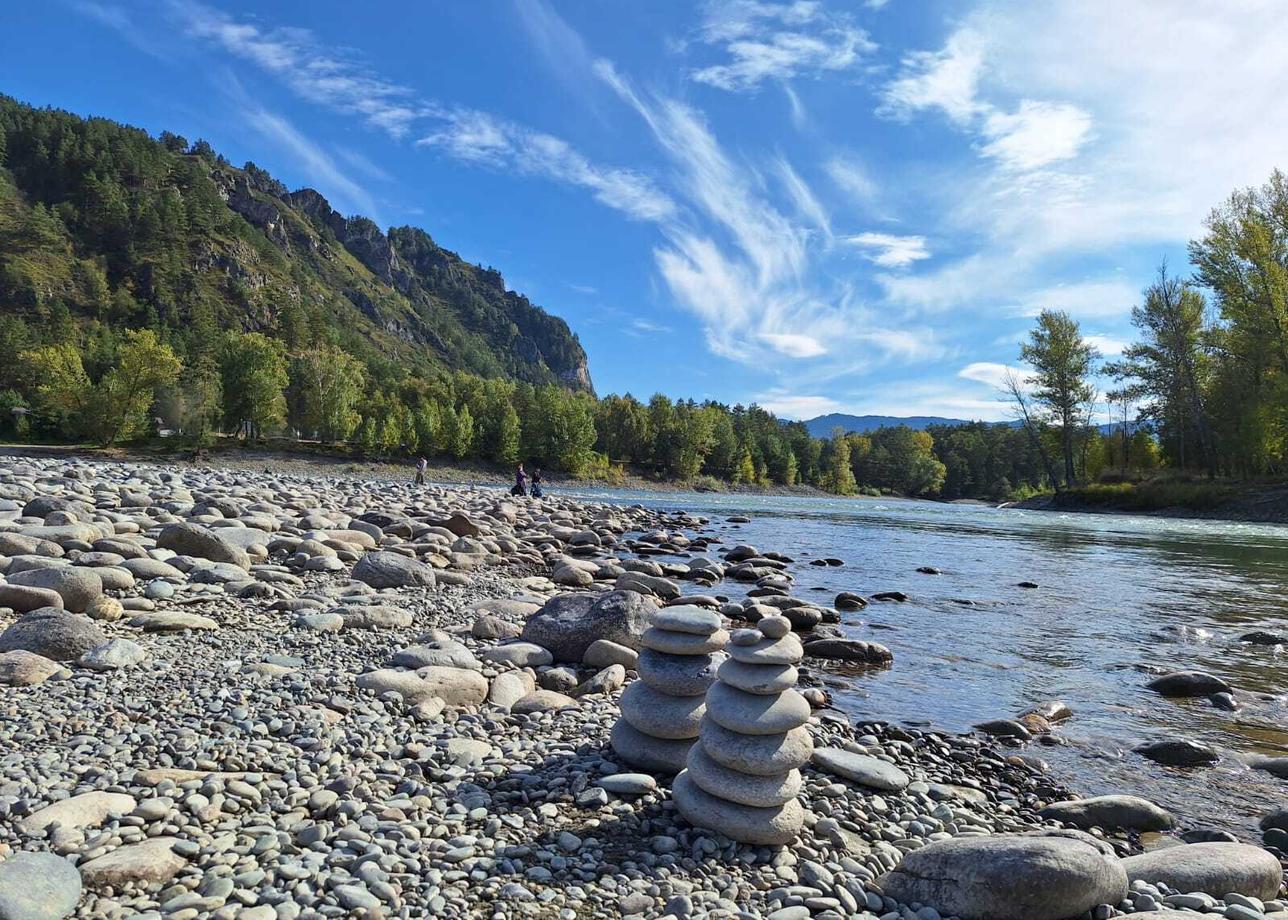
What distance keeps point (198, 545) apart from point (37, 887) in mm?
9874

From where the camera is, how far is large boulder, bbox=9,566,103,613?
8.11 m

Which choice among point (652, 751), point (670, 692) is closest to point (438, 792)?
point (652, 751)

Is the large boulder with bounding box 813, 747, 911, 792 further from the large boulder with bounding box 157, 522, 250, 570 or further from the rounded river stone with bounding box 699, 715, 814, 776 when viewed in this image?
the large boulder with bounding box 157, 522, 250, 570

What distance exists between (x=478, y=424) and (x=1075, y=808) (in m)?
87.4

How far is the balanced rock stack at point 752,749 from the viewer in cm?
441

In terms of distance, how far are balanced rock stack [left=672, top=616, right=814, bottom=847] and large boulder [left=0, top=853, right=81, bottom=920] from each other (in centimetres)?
319

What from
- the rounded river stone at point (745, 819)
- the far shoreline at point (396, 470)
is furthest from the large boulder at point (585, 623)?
the far shoreline at point (396, 470)

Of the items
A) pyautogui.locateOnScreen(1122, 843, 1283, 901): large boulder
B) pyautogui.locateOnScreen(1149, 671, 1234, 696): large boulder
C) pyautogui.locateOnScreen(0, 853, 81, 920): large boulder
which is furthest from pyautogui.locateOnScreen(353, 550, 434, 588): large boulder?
pyautogui.locateOnScreen(1149, 671, 1234, 696): large boulder

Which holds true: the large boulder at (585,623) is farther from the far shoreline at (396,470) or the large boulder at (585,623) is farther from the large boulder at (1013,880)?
the far shoreline at (396,470)

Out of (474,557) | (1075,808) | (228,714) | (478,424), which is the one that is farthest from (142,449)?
(1075,808)

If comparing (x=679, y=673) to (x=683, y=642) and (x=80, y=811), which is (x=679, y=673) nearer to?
(x=683, y=642)

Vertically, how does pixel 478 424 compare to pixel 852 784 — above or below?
above

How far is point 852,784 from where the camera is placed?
17.8 feet

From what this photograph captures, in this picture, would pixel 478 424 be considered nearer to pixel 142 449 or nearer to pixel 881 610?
pixel 142 449
